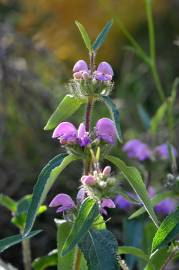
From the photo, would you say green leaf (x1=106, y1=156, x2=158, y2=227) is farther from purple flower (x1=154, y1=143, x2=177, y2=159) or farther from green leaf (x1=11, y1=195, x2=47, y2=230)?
purple flower (x1=154, y1=143, x2=177, y2=159)

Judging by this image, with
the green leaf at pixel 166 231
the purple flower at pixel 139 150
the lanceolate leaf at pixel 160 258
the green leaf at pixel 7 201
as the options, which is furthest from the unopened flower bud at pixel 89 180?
the purple flower at pixel 139 150

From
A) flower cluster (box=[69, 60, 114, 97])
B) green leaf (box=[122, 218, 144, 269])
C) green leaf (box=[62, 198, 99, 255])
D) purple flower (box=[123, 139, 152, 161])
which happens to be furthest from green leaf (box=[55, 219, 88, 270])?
purple flower (box=[123, 139, 152, 161])

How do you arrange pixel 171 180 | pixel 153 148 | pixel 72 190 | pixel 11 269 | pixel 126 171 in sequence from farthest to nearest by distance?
pixel 72 190
pixel 153 148
pixel 11 269
pixel 171 180
pixel 126 171

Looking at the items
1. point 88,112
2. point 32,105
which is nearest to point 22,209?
point 88,112

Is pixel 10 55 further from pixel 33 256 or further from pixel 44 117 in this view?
pixel 33 256

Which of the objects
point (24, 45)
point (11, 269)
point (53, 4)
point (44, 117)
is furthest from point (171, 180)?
point (53, 4)

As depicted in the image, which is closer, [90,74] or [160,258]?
[90,74]

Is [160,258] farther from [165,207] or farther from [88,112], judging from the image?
[165,207]
